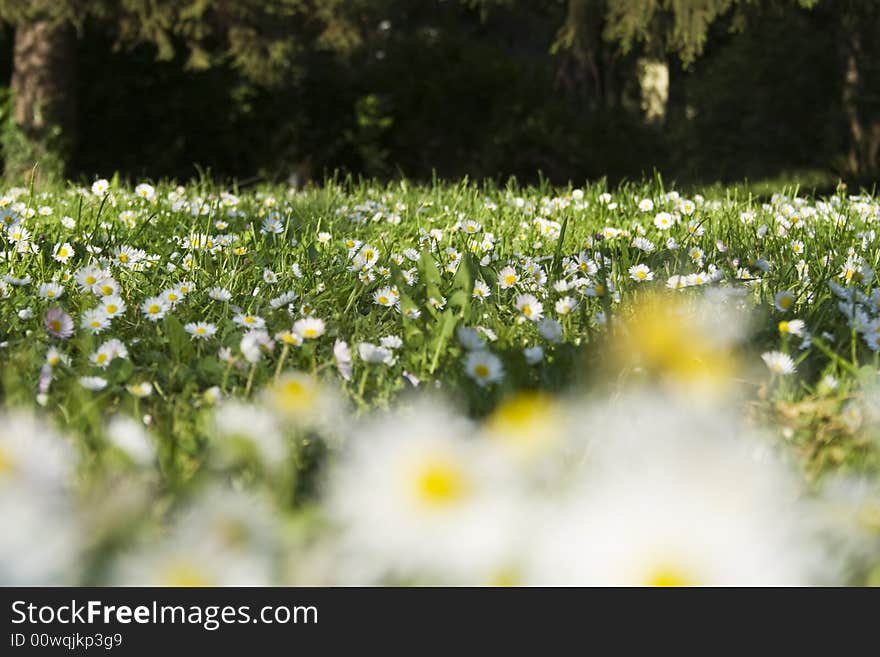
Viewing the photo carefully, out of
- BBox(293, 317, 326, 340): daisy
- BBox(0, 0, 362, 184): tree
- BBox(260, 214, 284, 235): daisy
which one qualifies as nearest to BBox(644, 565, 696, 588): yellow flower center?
BBox(293, 317, 326, 340): daisy

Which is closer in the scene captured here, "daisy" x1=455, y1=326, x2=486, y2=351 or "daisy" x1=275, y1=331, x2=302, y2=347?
"daisy" x1=455, y1=326, x2=486, y2=351

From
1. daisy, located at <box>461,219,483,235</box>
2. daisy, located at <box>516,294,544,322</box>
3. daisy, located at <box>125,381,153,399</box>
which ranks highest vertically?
daisy, located at <box>461,219,483,235</box>

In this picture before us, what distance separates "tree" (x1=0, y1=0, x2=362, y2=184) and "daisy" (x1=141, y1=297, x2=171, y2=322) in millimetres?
7762

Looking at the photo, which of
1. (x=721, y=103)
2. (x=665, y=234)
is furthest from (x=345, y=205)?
(x=721, y=103)

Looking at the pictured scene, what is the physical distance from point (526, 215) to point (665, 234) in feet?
2.82

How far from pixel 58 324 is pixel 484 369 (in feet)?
3.29

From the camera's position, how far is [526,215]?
4.80 meters

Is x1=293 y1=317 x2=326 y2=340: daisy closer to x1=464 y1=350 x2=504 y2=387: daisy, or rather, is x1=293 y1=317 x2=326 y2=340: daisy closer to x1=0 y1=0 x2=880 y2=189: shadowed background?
x1=464 y1=350 x2=504 y2=387: daisy

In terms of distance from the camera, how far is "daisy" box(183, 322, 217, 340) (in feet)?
7.55

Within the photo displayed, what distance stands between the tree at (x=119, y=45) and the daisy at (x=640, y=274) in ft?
25.6

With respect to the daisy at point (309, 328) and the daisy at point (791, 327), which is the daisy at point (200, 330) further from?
the daisy at point (791, 327)

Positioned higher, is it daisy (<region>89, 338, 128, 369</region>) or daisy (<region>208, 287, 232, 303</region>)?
daisy (<region>208, 287, 232, 303</region>)

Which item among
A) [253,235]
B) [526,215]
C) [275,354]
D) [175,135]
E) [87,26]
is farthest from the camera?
[175,135]
